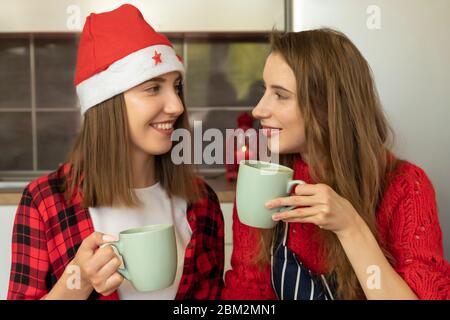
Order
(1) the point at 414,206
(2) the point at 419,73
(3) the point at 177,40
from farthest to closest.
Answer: (3) the point at 177,40
(2) the point at 419,73
(1) the point at 414,206

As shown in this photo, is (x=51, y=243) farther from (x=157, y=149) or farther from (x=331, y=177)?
(x=331, y=177)

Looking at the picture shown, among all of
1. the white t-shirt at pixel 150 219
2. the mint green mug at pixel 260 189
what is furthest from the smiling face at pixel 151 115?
the mint green mug at pixel 260 189

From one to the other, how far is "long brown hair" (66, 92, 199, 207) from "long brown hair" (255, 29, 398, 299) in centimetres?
35

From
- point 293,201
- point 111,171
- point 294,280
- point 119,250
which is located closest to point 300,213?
point 293,201

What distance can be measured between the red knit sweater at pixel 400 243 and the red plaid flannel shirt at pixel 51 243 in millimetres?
83

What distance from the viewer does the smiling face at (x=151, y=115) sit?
3.46ft

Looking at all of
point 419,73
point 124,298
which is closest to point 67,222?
point 124,298

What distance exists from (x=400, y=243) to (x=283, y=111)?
0.32 metres

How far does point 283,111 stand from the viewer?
3.41 feet

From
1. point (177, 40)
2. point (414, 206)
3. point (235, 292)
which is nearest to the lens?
point (414, 206)

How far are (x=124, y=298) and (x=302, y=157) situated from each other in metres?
0.46

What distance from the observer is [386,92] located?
1.82 metres

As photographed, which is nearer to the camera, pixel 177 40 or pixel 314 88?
pixel 314 88

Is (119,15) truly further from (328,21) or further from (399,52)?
(399,52)
